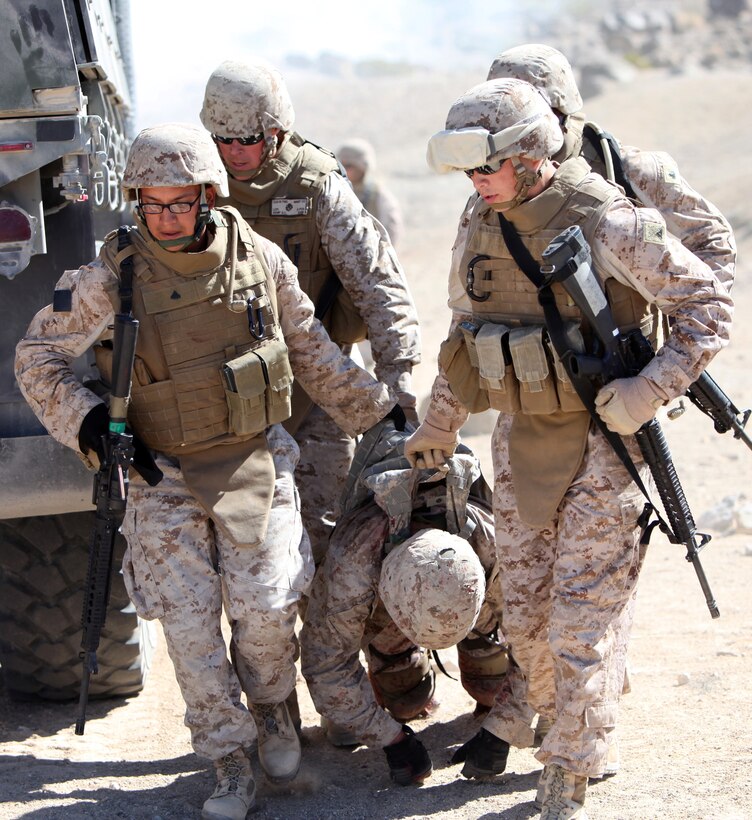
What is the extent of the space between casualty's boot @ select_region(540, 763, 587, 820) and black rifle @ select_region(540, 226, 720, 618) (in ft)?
2.07

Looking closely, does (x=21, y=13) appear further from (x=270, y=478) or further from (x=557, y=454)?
(x=557, y=454)

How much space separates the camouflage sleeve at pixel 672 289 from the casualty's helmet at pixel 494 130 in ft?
1.02

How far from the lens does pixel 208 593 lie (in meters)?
4.05

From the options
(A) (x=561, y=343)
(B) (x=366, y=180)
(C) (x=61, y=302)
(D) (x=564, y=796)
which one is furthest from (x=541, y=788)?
(B) (x=366, y=180)

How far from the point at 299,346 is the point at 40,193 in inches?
35.9

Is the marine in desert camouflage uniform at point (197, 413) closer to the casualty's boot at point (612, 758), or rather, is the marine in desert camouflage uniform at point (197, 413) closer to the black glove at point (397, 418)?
the black glove at point (397, 418)

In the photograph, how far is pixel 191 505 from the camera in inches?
160

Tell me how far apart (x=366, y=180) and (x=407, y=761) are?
597 centimetres

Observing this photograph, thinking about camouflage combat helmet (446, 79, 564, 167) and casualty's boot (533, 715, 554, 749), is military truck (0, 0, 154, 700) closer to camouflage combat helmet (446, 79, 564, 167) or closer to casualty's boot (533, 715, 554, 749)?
camouflage combat helmet (446, 79, 564, 167)

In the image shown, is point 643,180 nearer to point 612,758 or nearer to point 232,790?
point 612,758


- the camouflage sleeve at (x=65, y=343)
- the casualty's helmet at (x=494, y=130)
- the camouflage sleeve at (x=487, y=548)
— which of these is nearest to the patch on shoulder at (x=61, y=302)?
the camouflage sleeve at (x=65, y=343)

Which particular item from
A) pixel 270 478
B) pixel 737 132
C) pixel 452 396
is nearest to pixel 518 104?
pixel 452 396

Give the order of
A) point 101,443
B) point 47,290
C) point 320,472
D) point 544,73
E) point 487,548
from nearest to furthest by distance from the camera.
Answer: point 101,443 < point 47,290 < point 487,548 < point 544,73 < point 320,472

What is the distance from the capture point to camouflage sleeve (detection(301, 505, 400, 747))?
4.31m
